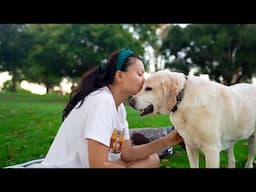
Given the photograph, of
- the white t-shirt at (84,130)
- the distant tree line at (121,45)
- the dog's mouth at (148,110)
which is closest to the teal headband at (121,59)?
the white t-shirt at (84,130)

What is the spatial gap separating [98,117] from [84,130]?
0.12m

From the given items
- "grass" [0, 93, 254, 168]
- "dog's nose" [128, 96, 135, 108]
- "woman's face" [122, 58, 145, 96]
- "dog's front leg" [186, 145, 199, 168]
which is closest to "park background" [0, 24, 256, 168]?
"grass" [0, 93, 254, 168]

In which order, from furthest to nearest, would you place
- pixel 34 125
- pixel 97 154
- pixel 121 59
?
1. pixel 34 125
2. pixel 121 59
3. pixel 97 154

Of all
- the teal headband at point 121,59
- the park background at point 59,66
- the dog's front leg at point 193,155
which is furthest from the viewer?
the park background at point 59,66

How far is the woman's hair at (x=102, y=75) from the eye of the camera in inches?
61.2

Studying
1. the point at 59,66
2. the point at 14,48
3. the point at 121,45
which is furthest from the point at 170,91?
the point at 121,45

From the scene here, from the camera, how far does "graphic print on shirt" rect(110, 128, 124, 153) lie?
5.28 feet

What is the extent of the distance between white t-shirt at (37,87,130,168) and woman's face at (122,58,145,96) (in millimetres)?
102

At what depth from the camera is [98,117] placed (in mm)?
1403

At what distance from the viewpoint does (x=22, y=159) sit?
2.85 m

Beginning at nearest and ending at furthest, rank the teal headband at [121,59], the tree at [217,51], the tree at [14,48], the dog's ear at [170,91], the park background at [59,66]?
the teal headband at [121,59] < the dog's ear at [170,91] < the park background at [59,66] < the tree at [14,48] < the tree at [217,51]

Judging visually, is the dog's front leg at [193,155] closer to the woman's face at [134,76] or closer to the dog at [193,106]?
the dog at [193,106]

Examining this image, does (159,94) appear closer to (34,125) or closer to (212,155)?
(212,155)

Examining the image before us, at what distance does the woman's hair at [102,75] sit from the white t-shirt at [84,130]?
1.6 inches
